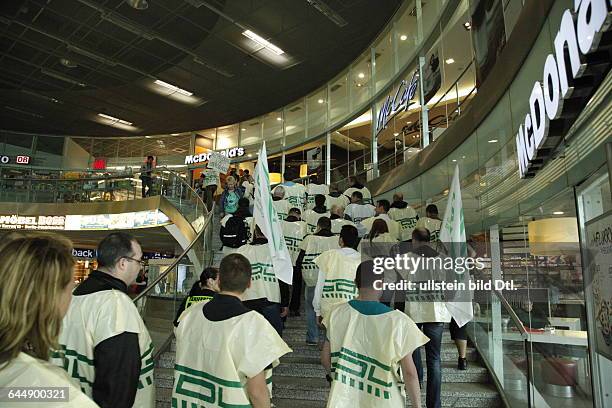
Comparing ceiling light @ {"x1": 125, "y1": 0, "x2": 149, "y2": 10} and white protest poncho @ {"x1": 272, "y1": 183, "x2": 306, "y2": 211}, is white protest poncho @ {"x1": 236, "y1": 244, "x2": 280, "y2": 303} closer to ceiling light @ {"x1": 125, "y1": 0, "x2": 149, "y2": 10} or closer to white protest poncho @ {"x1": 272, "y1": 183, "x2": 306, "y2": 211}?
white protest poncho @ {"x1": 272, "y1": 183, "x2": 306, "y2": 211}

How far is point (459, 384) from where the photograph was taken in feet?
14.8

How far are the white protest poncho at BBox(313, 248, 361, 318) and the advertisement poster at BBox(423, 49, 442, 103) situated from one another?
24.6 ft

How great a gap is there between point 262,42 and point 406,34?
14.9ft

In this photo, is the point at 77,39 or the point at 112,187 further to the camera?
the point at 112,187

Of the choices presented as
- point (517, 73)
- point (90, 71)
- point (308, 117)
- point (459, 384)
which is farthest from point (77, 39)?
point (459, 384)

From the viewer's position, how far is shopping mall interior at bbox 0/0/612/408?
3469mm

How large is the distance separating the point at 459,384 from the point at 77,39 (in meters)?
14.4

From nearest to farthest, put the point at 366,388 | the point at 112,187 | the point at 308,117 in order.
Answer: the point at 366,388 → the point at 112,187 → the point at 308,117

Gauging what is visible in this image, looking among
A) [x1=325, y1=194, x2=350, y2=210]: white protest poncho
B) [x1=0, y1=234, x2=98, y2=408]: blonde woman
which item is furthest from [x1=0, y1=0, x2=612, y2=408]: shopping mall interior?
[x1=0, y1=234, x2=98, y2=408]: blonde woman

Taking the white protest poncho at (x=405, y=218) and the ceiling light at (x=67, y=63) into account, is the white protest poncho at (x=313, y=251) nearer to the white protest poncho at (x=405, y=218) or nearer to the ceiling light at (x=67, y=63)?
the white protest poncho at (x=405, y=218)

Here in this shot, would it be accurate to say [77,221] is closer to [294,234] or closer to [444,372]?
[294,234]

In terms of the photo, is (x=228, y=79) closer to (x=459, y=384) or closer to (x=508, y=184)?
(x=508, y=184)

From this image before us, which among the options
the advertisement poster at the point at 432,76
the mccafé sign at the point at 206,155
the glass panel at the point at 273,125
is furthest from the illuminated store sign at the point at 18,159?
the advertisement poster at the point at 432,76

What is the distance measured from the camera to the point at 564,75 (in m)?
2.95
